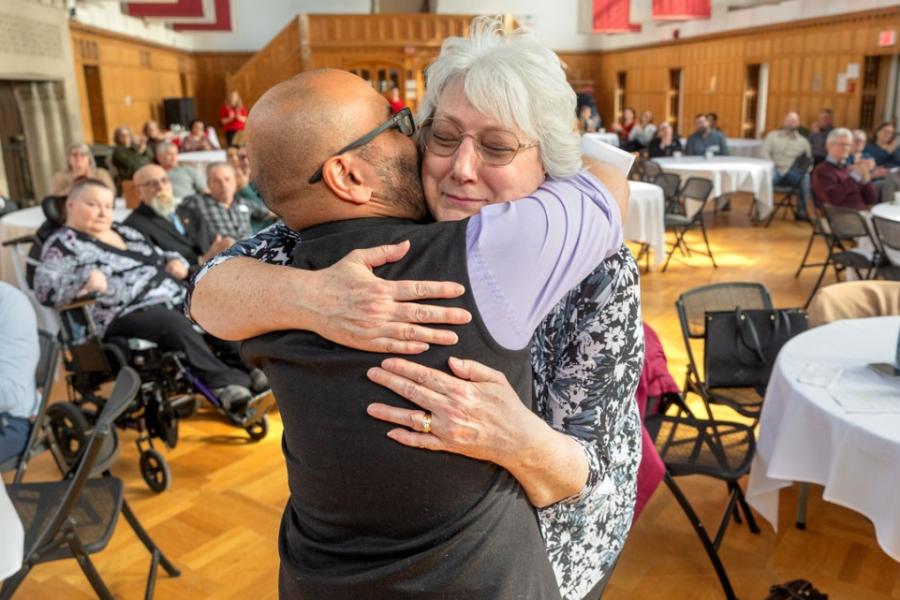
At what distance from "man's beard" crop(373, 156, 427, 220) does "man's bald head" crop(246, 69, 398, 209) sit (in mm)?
55

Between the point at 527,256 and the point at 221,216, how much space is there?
191 inches

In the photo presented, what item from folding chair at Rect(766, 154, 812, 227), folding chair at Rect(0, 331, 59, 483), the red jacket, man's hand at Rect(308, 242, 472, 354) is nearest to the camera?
man's hand at Rect(308, 242, 472, 354)

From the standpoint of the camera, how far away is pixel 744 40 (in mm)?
15922

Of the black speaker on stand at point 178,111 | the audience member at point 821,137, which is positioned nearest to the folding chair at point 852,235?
the audience member at point 821,137

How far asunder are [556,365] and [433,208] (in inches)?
11.6

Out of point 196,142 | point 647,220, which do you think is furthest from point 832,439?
point 196,142

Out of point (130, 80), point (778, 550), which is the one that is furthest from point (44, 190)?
point (778, 550)

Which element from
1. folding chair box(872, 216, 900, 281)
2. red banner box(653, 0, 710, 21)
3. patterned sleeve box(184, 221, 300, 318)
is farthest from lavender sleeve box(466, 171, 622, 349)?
red banner box(653, 0, 710, 21)

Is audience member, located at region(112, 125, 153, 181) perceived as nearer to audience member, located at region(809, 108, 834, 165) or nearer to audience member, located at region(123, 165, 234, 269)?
audience member, located at region(123, 165, 234, 269)

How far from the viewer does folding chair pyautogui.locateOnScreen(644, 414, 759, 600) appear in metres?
2.72

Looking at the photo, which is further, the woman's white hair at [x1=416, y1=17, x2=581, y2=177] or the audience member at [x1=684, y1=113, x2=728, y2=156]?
the audience member at [x1=684, y1=113, x2=728, y2=156]

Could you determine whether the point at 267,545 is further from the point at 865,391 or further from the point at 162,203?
the point at 162,203

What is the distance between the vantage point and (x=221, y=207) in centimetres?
533

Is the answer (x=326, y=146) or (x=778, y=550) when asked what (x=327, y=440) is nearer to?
(x=326, y=146)
